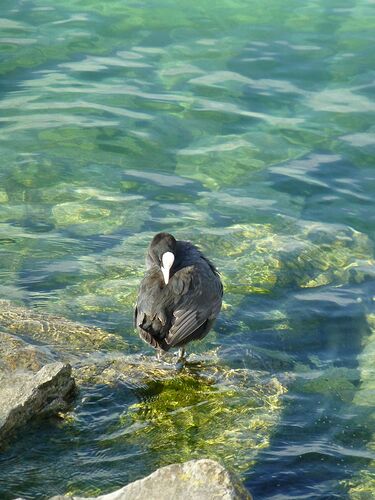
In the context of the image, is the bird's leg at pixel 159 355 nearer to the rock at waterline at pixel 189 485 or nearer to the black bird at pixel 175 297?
the black bird at pixel 175 297

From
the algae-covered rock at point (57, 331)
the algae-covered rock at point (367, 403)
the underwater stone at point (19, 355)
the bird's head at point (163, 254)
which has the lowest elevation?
the algae-covered rock at point (367, 403)

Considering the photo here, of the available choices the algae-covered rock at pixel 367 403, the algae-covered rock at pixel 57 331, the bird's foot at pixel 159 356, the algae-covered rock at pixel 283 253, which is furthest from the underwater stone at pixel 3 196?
the algae-covered rock at pixel 367 403

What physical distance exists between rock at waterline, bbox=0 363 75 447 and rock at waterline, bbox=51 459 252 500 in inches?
43.2

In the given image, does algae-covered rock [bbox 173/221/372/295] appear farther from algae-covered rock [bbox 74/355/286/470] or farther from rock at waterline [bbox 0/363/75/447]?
rock at waterline [bbox 0/363/75/447]

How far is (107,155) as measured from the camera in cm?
1155

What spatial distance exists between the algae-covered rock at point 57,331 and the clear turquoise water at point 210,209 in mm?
233

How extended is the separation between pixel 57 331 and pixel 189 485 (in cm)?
294

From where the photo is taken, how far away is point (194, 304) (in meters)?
6.76

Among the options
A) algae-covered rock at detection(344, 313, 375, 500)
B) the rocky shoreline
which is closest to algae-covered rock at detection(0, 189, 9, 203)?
the rocky shoreline

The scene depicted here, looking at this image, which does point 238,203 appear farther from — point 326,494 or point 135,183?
point 326,494

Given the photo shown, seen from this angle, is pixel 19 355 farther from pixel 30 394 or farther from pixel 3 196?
pixel 3 196

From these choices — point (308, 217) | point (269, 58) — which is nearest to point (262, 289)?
point (308, 217)

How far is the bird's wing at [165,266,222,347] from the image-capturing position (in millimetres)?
6559

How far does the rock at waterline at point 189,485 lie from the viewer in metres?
4.39
